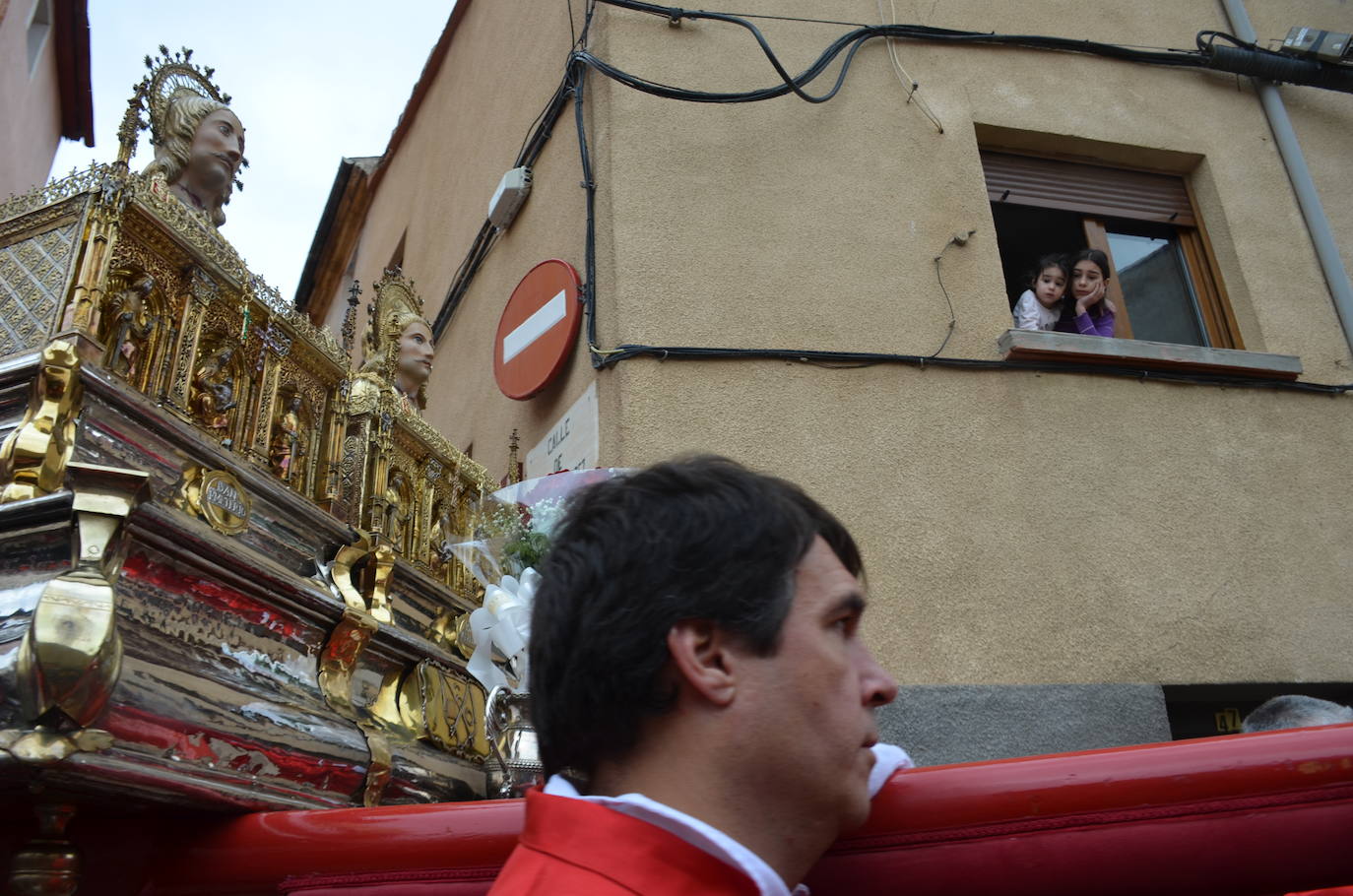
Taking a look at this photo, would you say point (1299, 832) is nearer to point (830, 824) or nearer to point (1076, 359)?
point (830, 824)

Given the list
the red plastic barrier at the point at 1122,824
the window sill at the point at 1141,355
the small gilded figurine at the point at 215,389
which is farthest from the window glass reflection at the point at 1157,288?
the red plastic barrier at the point at 1122,824

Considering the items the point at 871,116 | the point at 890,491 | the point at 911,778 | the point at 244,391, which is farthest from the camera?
the point at 871,116

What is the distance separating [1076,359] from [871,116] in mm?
1586

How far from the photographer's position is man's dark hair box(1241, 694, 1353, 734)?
288 centimetres

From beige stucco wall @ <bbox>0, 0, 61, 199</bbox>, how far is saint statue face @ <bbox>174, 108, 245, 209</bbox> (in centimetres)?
539

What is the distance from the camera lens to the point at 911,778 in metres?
1.32

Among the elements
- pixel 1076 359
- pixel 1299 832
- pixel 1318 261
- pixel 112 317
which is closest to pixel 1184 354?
pixel 1076 359

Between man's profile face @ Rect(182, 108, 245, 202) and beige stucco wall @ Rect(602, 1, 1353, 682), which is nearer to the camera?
man's profile face @ Rect(182, 108, 245, 202)

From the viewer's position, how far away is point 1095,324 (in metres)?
5.05

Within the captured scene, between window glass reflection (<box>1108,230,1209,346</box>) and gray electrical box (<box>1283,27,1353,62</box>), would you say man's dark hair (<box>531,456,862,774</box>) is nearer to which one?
window glass reflection (<box>1108,230,1209,346</box>)

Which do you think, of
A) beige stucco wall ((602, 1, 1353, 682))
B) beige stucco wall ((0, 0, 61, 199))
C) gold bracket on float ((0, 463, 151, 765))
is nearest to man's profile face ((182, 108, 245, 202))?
gold bracket on float ((0, 463, 151, 765))

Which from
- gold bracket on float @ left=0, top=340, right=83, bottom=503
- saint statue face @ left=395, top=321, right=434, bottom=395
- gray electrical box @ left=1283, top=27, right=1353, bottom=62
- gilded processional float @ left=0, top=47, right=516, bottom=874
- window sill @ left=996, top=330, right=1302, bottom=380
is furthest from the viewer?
gray electrical box @ left=1283, top=27, right=1353, bottom=62

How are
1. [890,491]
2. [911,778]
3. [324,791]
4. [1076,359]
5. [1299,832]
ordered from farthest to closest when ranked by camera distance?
[1076,359] < [890,491] < [324,791] < [911,778] < [1299,832]

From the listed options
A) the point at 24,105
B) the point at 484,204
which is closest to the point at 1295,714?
the point at 484,204
